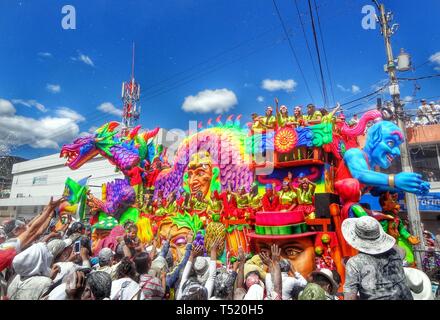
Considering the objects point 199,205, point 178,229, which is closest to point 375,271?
point 199,205

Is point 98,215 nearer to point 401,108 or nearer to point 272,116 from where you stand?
point 272,116

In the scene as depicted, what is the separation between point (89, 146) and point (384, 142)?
7.98 m

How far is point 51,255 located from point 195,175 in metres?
4.42

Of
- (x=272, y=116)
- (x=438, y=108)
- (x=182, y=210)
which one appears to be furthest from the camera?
(x=438, y=108)

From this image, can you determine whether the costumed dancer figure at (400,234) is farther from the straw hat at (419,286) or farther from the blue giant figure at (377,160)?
the straw hat at (419,286)

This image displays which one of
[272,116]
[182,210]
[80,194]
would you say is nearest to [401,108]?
[272,116]

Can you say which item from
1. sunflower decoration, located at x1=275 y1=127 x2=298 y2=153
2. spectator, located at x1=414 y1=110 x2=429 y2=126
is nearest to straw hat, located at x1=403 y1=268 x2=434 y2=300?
sunflower decoration, located at x1=275 y1=127 x2=298 y2=153

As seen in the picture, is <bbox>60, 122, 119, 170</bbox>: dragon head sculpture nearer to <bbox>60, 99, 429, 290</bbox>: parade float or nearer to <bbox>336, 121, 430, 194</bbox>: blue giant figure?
<bbox>60, 99, 429, 290</bbox>: parade float

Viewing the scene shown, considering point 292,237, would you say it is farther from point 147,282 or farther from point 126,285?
point 126,285

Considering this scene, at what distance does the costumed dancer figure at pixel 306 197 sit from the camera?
17.1 feet

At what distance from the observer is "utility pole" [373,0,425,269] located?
659 centimetres

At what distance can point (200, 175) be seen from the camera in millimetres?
7266

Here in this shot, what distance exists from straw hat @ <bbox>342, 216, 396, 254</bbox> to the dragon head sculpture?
7890 mm
